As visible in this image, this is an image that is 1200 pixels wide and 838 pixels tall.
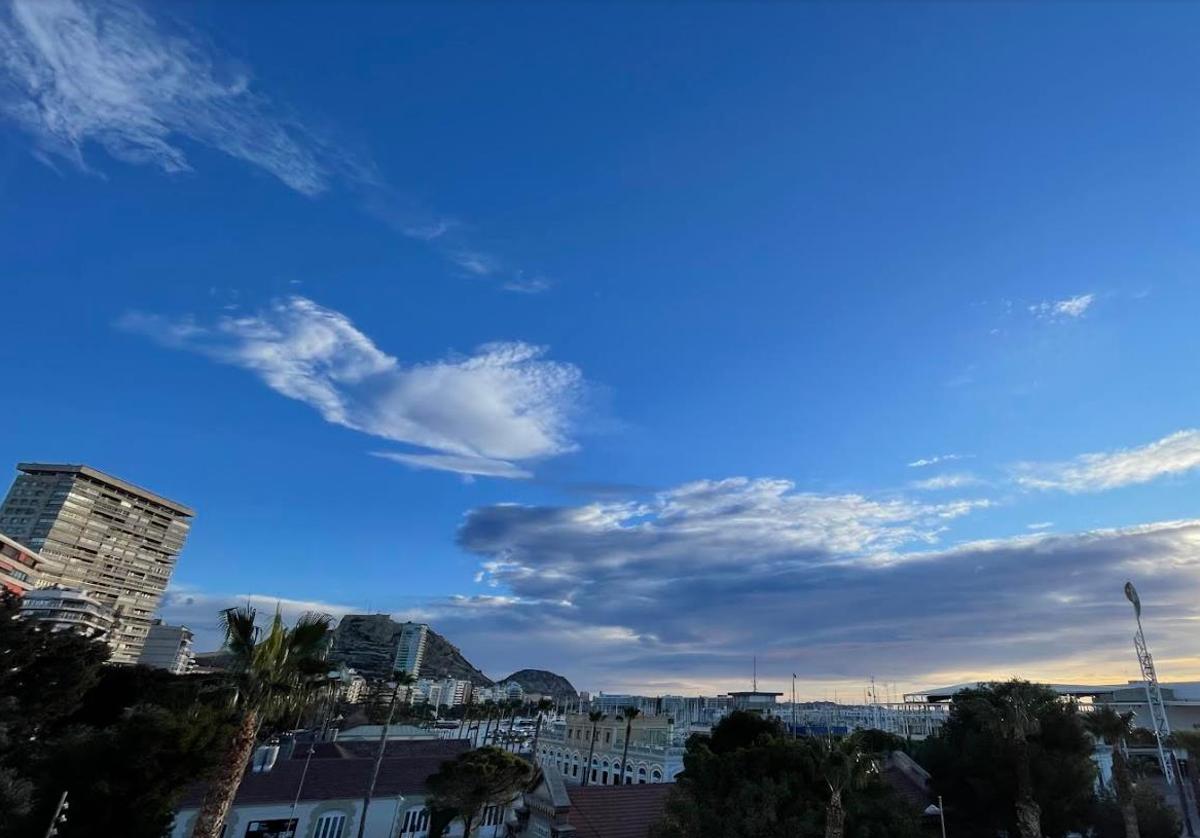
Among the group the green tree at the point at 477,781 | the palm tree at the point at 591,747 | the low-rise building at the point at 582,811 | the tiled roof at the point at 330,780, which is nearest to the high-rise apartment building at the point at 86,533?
the palm tree at the point at 591,747

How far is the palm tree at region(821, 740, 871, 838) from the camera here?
21.7 meters

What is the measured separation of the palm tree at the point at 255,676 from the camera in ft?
47.4

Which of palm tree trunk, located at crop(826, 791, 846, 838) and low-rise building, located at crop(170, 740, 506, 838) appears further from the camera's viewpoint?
low-rise building, located at crop(170, 740, 506, 838)

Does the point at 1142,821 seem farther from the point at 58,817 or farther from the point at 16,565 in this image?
the point at 16,565

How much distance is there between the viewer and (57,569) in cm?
17162

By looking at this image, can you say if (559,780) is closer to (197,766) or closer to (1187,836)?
(197,766)

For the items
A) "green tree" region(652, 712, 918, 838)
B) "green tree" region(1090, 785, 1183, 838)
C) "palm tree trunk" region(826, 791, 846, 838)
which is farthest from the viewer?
"green tree" region(1090, 785, 1183, 838)

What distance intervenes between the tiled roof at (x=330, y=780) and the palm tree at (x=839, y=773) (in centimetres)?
2233

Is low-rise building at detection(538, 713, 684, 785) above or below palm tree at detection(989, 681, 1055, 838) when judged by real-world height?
below

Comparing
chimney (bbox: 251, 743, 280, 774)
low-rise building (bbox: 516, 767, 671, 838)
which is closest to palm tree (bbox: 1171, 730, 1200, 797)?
low-rise building (bbox: 516, 767, 671, 838)

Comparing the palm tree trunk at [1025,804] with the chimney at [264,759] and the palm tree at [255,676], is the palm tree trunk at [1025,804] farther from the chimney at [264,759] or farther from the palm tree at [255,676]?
the chimney at [264,759]

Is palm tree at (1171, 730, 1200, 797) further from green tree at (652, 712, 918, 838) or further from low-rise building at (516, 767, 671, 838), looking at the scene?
low-rise building at (516, 767, 671, 838)

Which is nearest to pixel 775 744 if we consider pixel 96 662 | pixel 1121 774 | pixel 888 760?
pixel 1121 774

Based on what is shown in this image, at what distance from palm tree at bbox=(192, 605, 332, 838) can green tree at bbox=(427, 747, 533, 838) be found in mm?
16680
